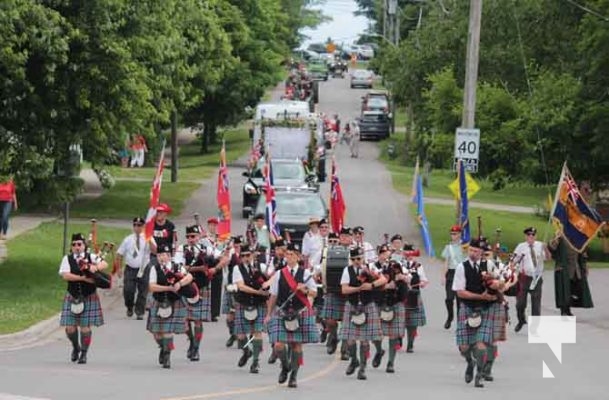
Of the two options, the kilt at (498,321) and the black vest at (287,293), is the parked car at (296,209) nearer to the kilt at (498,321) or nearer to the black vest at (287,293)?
the kilt at (498,321)

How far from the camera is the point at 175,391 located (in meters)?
16.5

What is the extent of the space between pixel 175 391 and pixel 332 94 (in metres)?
89.5

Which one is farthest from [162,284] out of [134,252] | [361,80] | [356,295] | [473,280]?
[361,80]

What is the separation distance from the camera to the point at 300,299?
688 inches

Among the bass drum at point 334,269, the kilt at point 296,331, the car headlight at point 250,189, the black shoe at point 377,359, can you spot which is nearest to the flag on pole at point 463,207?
the bass drum at point 334,269

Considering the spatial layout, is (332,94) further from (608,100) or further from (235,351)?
(235,351)

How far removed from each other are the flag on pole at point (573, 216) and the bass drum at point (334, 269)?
412cm

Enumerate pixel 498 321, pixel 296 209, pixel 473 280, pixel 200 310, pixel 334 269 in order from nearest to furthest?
pixel 473 280, pixel 498 321, pixel 200 310, pixel 334 269, pixel 296 209

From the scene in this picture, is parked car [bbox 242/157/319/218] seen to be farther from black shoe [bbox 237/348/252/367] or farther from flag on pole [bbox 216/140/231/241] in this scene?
black shoe [bbox 237/348/252/367]

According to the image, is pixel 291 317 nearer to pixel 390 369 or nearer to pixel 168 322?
pixel 168 322

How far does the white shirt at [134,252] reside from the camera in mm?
24297

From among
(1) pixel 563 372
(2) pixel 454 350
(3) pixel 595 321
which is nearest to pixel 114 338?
(2) pixel 454 350

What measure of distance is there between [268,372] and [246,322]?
71 centimetres

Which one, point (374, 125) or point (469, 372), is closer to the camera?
point (469, 372)
